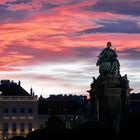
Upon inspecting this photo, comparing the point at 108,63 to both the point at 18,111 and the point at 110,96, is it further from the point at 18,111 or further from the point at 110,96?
the point at 18,111

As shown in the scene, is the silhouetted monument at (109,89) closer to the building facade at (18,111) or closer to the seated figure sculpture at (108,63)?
the seated figure sculpture at (108,63)

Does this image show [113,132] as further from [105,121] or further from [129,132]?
[105,121]

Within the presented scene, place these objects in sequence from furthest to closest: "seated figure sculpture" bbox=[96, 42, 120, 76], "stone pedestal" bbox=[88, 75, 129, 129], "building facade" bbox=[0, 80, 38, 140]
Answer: "building facade" bbox=[0, 80, 38, 140]
"seated figure sculpture" bbox=[96, 42, 120, 76]
"stone pedestal" bbox=[88, 75, 129, 129]

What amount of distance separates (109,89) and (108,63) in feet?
7.09

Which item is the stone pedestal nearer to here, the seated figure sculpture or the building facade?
the seated figure sculpture

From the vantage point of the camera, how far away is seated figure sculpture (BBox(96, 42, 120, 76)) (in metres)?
63.2

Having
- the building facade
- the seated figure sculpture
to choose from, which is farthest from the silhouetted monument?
the building facade

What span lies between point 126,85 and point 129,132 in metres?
10.8

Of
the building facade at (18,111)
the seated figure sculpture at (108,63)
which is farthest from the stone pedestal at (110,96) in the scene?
the building facade at (18,111)

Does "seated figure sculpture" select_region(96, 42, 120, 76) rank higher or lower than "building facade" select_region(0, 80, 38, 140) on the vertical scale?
lower

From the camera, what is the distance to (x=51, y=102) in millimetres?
159125

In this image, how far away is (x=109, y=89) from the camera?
62.6 metres

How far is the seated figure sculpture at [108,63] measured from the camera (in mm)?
63250

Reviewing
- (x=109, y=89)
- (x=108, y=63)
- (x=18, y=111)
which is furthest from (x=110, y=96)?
(x=18, y=111)
